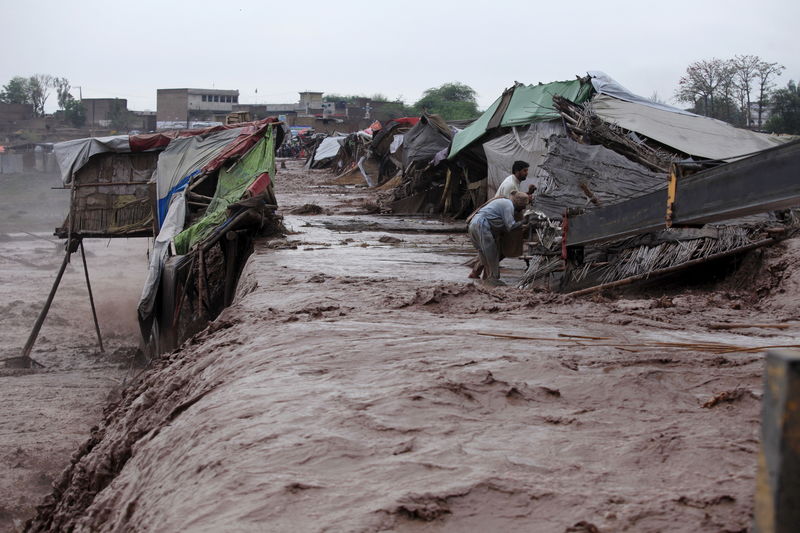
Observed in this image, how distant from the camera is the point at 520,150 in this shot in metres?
13.6

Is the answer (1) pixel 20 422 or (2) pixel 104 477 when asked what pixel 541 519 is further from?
(1) pixel 20 422

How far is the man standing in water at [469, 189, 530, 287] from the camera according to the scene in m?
8.29

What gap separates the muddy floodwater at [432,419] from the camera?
2469 mm

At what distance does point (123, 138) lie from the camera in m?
12.4

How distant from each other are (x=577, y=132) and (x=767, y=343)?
266 inches

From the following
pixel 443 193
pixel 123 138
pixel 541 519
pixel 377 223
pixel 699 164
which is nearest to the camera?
pixel 541 519

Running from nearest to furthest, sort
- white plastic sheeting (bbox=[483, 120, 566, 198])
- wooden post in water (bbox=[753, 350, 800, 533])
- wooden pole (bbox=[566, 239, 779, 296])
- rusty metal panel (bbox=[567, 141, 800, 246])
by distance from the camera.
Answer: wooden post in water (bbox=[753, 350, 800, 533]) < rusty metal panel (bbox=[567, 141, 800, 246]) < wooden pole (bbox=[566, 239, 779, 296]) < white plastic sheeting (bbox=[483, 120, 566, 198])

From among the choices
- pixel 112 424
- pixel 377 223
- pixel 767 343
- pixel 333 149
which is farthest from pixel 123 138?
pixel 333 149

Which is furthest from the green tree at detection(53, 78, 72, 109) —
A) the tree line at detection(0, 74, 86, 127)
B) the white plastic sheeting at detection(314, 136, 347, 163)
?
the white plastic sheeting at detection(314, 136, 347, 163)

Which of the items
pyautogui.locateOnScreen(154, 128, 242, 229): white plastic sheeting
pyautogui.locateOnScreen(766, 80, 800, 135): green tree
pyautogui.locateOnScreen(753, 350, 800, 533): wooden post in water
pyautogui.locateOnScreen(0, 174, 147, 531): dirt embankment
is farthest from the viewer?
pyautogui.locateOnScreen(766, 80, 800, 135): green tree

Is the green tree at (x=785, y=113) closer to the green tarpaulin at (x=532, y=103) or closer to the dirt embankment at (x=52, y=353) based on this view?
the green tarpaulin at (x=532, y=103)

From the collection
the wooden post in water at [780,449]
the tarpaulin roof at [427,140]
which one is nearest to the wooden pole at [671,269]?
the wooden post in water at [780,449]

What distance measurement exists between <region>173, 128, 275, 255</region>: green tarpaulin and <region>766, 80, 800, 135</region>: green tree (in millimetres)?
17967

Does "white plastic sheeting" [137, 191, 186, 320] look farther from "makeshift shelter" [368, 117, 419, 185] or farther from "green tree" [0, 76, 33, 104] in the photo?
"green tree" [0, 76, 33, 104]
